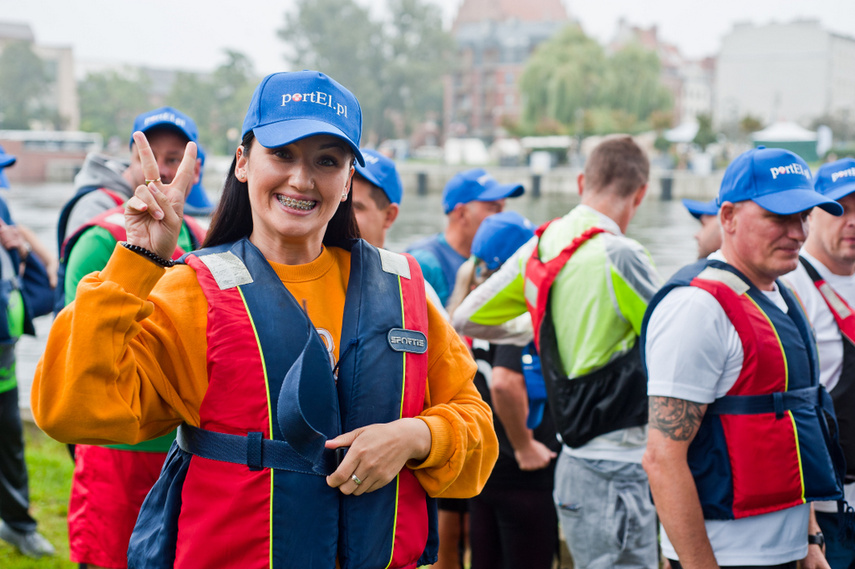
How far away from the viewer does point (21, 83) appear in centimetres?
9562

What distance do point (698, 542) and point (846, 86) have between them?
325ft

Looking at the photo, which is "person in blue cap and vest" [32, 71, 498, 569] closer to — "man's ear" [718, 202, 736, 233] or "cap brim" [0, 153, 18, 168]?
"man's ear" [718, 202, 736, 233]

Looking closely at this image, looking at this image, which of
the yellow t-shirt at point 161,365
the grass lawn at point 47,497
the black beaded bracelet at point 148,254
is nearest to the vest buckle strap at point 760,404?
the yellow t-shirt at point 161,365

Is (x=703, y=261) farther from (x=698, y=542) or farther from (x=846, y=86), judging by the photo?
(x=846, y=86)

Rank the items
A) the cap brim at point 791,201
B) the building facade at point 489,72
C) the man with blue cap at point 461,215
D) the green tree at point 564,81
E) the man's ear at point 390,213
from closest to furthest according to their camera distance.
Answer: the cap brim at point 791,201
the man's ear at point 390,213
the man with blue cap at point 461,215
the green tree at point 564,81
the building facade at point 489,72

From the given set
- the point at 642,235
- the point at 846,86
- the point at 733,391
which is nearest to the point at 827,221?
the point at 733,391

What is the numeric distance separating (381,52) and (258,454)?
93824 mm

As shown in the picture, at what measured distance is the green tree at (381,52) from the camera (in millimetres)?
89094

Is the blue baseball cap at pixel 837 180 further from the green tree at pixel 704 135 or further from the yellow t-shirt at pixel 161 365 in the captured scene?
the green tree at pixel 704 135

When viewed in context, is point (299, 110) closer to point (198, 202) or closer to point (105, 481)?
point (105, 481)

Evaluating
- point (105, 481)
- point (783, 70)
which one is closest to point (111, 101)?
point (783, 70)

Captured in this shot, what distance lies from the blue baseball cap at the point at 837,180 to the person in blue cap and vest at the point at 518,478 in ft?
4.72

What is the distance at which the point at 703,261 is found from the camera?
2.66 m

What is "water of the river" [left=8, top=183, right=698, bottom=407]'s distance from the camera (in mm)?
15242
